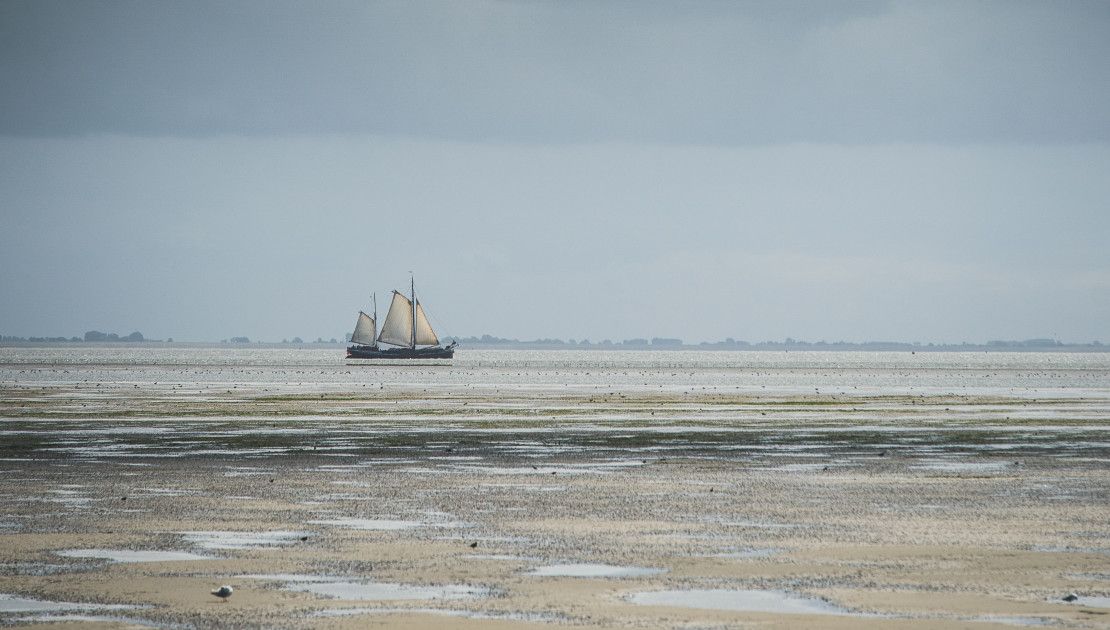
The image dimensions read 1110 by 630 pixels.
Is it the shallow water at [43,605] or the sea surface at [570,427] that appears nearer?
the shallow water at [43,605]

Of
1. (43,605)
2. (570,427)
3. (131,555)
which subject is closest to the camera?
(43,605)

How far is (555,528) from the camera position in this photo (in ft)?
61.0

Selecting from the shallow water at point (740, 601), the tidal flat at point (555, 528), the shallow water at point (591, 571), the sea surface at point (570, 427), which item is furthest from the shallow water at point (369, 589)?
the sea surface at point (570, 427)

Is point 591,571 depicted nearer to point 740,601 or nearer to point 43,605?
point 740,601

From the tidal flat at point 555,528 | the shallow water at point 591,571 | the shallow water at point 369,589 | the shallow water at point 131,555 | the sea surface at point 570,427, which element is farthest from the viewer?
the sea surface at point 570,427

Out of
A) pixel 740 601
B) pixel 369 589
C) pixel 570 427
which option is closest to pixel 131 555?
pixel 369 589

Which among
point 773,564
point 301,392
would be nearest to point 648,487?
point 773,564

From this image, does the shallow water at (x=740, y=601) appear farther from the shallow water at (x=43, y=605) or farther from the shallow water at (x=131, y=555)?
the shallow water at (x=131, y=555)

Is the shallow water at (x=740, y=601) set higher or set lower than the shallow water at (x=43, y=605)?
higher

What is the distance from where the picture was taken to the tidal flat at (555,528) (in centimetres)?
1311

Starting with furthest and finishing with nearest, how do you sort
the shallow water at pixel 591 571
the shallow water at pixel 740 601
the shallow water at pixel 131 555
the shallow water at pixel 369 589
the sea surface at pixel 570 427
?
the sea surface at pixel 570 427 → the shallow water at pixel 131 555 → the shallow water at pixel 591 571 → the shallow water at pixel 369 589 → the shallow water at pixel 740 601

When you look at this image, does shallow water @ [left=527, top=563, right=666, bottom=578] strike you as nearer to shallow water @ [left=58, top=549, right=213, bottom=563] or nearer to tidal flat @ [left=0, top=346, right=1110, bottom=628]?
tidal flat @ [left=0, top=346, right=1110, bottom=628]

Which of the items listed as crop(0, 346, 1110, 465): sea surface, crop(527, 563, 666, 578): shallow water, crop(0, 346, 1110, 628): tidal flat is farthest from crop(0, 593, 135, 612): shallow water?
crop(0, 346, 1110, 465): sea surface

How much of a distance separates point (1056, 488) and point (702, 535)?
8.60 metres
